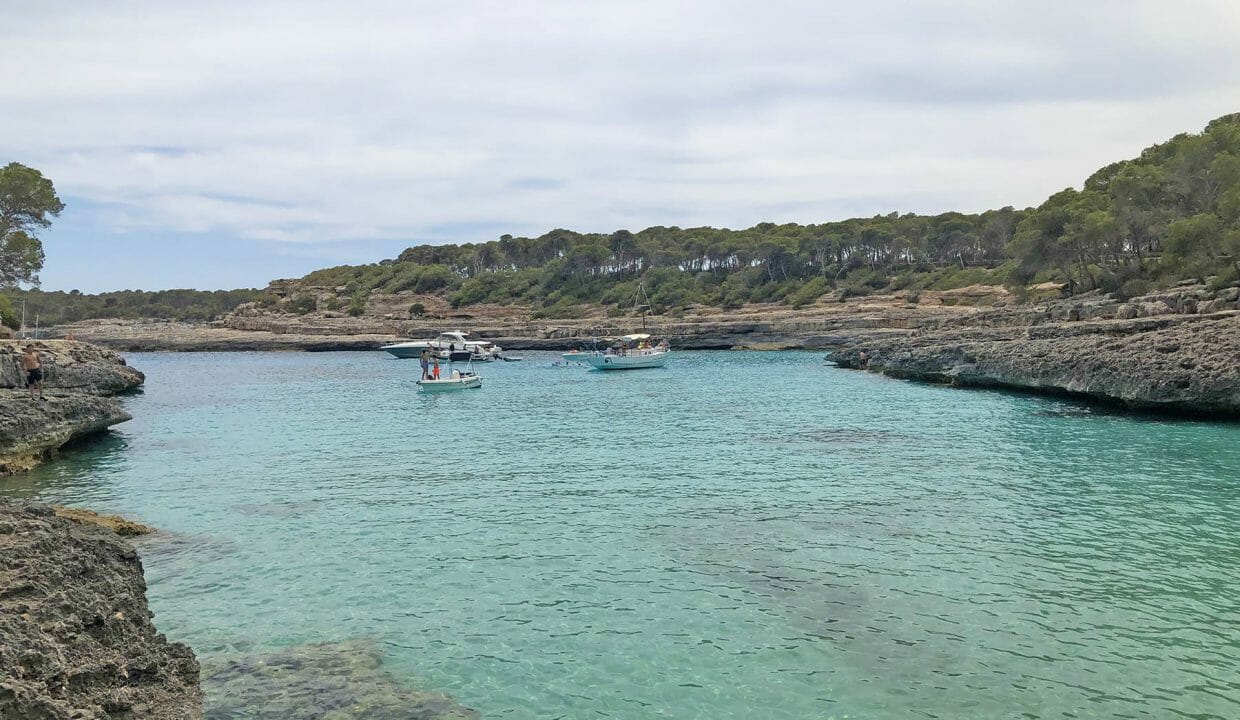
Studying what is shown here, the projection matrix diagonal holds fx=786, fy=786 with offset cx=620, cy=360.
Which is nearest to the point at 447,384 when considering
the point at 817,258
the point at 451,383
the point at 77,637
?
the point at 451,383

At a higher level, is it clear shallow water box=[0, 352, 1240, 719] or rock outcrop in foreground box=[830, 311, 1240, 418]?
rock outcrop in foreground box=[830, 311, 1240, 418]

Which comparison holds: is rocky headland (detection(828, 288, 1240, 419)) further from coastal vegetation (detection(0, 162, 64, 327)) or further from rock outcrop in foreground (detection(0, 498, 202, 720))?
coastal vegetation (detection(0, 162, 64, 327))

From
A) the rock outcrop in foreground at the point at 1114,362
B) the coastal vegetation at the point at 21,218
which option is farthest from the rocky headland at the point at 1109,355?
the coastal vegetation at the point at 21,218

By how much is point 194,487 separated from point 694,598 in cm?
1266

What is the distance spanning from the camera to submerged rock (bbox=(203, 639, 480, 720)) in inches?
270

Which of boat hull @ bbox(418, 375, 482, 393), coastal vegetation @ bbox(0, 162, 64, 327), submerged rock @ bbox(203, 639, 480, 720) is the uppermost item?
coastal vegetation @ bbox(0, 162, 64, 327)

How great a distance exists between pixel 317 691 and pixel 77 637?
7.12 feet

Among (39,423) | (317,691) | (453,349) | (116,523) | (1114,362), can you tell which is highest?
(1114,362)

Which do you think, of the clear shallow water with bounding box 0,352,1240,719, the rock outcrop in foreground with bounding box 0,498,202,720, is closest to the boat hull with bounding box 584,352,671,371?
the clear shallow water with bounding box 0,352,1240,719

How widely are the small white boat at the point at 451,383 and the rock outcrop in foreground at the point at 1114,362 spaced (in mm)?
24647

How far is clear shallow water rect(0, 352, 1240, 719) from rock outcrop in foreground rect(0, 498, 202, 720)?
1696 mm

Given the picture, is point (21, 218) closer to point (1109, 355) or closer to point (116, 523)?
point (116, 523)

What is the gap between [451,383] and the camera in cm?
4297

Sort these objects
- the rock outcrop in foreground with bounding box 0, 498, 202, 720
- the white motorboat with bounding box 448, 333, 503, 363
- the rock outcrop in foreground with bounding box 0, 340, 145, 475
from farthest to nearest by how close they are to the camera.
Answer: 1. the white motorboat with bounding box 448, 333, 503, 363
2. the rock outcrop in foreground with bounding box 0, 340, 145, 475
3. the rock outcrop in foreground with bounding box 0, 498, 202, 720
